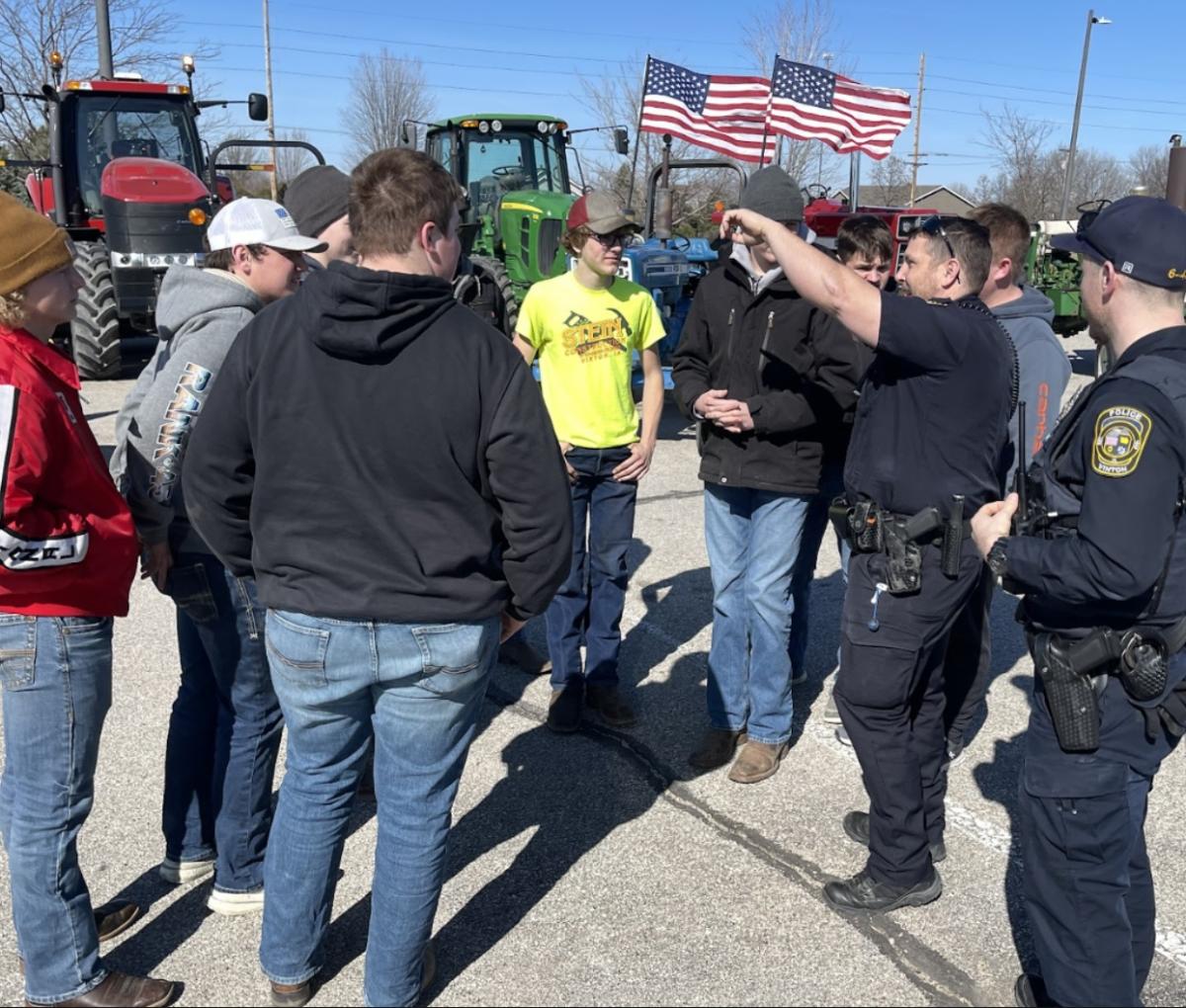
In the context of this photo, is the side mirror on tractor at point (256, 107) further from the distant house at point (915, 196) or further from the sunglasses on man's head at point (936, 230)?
the distant house at point (915, 196)

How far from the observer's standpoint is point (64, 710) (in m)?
2.38

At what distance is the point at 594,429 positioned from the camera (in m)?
4.11

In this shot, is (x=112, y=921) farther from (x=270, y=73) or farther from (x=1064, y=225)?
(x=270, y=73)

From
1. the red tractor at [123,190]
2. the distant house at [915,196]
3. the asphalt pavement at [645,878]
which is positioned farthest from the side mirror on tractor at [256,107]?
the distant house at [915,196]

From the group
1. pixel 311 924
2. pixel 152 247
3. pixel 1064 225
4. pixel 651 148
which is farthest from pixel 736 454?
pixel 651 148

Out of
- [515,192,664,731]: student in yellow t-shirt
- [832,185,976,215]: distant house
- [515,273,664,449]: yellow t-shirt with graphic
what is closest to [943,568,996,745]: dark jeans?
[515,192,664,731]: student in yellow t-shirt

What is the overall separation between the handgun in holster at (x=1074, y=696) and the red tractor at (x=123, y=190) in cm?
911

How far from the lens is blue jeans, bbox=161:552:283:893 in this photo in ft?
9.16

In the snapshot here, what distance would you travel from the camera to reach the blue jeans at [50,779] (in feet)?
7.69

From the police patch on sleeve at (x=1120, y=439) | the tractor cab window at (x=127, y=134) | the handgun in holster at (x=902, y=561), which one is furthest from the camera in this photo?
the tractor cab window at (x=127, y=134)

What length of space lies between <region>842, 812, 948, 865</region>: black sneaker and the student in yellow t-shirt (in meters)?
1.01

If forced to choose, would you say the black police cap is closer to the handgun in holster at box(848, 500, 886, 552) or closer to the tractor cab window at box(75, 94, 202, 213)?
the handgun in holster at box(848, 500, 886, 552)

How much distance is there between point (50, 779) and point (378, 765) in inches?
29.2

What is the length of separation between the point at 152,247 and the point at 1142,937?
10.6m
